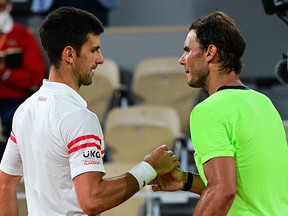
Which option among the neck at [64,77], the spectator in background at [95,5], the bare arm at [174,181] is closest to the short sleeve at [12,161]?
the neck at [64,77]

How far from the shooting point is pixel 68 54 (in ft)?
9.45

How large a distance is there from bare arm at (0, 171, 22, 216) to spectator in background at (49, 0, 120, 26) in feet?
12.1

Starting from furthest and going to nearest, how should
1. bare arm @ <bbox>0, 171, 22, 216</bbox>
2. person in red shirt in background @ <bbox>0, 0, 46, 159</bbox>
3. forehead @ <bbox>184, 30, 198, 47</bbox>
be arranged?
person in red shirt in background @ <bbox>0, 0, 46, 159</bbox>
bare arm @ <bbox>0, 171, 22, 216</bbox>
forehead @ <bbox>184, 30, 198, 47</bbox>

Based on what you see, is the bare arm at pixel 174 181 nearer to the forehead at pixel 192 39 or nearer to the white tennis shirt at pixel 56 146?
the white tennis shirt at pixel 56 146

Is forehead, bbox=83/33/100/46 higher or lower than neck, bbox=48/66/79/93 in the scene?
higher

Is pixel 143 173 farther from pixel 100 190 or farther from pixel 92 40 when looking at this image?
A: pixel 92 40

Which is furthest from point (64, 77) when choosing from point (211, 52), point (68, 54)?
point (211, 52)

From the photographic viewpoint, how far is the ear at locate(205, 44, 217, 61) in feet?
9.12

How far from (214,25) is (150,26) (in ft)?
15.5

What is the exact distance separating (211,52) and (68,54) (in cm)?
49

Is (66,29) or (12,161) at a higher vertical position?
(66,29)

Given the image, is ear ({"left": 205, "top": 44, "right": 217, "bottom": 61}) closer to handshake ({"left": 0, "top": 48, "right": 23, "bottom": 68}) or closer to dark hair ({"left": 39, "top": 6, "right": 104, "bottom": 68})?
dark hair ({"left": 39, "top": 6, "right": 104, "bottom": 68})

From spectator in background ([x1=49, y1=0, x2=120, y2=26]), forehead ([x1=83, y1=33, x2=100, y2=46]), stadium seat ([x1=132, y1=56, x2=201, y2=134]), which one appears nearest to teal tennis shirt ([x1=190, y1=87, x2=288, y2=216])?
forehead ([x1=83, y1=33, x2=100, y2=46])

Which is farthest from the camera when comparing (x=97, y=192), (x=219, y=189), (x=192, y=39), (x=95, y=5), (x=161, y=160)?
(x=95, y=5)
